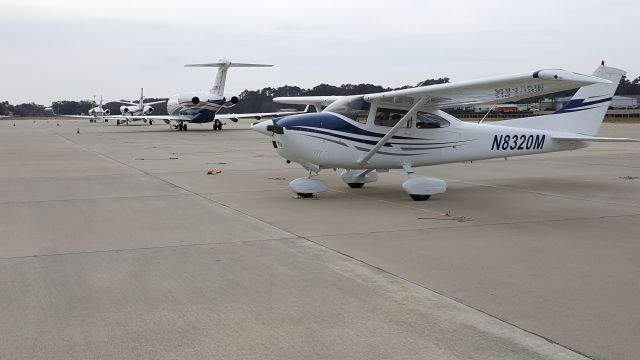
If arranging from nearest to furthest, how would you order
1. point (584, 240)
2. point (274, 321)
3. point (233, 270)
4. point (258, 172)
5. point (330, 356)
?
1. point (330, 356)
2. point (274, 321)
3. point (233, 270)
4. point (584, 240)
5. point (258, 172)

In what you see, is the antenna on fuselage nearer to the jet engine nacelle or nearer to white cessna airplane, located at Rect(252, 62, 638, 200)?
the jet engine nacelle

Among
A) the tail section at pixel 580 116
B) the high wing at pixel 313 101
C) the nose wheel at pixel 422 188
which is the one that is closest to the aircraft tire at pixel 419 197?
the nose wheel at pixel 422 188

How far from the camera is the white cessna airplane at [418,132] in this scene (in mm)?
10203

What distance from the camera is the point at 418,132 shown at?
11.1m

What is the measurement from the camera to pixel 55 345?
3.91 m

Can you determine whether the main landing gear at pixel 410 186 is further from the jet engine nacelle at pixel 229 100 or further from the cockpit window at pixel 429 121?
the jet engine nacelle at pixel 229 100

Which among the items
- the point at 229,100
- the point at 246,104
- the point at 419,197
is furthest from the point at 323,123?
the point at 246,104

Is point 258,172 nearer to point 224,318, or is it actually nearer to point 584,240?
point 584,240

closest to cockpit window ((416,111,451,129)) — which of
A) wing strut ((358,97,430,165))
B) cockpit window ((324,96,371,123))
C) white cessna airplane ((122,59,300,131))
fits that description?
wing strut ((358,97,430,165))

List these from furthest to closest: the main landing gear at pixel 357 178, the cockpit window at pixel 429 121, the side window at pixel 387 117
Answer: the main landing gear at pixel 357 178 < the cockpit window at pixel 429 121 < the side window at pixel 387 117

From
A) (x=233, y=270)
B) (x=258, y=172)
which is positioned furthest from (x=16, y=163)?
(x=233, y=270)

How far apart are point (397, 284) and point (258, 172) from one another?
34.7ft

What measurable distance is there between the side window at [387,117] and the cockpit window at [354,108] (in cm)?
21

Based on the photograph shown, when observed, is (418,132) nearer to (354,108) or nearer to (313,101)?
(354,108)
